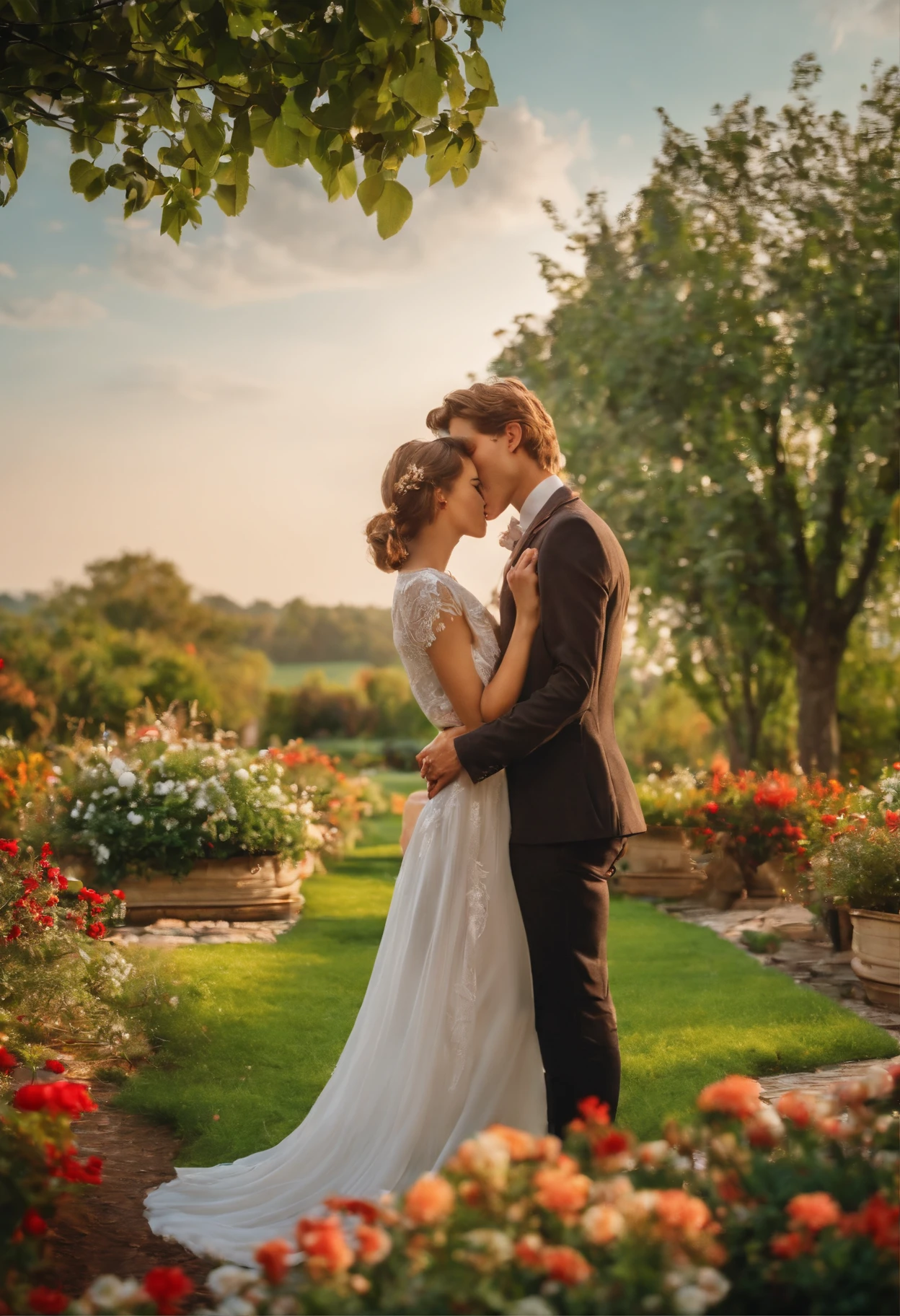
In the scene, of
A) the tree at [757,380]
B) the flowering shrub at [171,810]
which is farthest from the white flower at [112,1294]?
the tree at [757,380]

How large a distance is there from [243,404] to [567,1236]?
1164 inches

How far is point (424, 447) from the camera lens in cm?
347

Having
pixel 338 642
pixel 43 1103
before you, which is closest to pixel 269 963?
pixel 43 1103

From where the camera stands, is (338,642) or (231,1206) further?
(338,642)

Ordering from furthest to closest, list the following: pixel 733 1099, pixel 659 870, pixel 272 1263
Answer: pixel 659 870, pixel 733 1099, pixel 272 1263

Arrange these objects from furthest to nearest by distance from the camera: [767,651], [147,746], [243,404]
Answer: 1. [243,404]
2. [767,651]
3. [147,746]

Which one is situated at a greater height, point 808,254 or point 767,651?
point 808,254

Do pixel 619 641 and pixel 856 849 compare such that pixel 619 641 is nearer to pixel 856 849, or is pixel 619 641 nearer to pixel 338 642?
pixel 856 849

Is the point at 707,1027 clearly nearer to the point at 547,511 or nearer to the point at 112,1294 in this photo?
the point at 547,511

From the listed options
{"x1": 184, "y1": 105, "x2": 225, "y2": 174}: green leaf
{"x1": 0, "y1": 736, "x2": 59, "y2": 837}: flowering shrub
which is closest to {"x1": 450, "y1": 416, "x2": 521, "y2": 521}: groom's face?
{"x1": 184, "y1": 105, "x2": 225, "y2": 174}: green leaf

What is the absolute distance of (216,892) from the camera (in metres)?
8.66

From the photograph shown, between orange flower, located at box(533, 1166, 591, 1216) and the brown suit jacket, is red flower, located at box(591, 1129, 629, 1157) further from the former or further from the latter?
the brown suit jacket

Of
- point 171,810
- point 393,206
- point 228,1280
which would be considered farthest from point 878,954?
point 171,810

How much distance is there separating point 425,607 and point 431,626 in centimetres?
6
